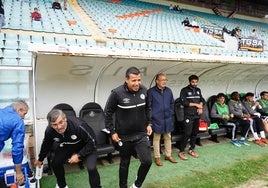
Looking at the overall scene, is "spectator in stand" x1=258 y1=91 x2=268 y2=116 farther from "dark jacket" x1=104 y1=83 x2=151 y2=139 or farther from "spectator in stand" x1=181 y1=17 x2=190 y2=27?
"spectator in stand" x1=181 y1=17 x2=190 y2=27

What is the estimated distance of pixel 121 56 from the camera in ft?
13.4

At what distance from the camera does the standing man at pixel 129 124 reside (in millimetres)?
3413

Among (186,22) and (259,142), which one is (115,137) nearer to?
(259,142)

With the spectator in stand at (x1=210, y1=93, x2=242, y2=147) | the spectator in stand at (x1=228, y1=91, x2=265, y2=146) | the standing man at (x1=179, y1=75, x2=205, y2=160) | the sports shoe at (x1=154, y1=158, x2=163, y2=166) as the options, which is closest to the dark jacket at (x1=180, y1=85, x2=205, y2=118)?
the standing man at (x1=179, y1=75, x2=205, y2=160)

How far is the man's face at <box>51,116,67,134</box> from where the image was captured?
2.97 meters

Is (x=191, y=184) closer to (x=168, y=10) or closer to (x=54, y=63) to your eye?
(x=54, y=63)

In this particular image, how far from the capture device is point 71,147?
3.45m

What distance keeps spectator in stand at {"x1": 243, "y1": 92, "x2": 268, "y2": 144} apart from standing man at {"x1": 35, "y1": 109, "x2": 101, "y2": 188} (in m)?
4.72

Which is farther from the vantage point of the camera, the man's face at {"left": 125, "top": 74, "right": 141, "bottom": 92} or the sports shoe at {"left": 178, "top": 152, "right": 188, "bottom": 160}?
the sports shoe at {"left": 178, "top": 152, "right": 188, "bottom": 160}

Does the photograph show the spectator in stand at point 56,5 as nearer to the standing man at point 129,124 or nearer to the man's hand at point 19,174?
the standing man at point 129,124

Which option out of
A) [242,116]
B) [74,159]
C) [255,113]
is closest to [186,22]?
[255,113]

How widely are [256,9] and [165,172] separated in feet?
62.0

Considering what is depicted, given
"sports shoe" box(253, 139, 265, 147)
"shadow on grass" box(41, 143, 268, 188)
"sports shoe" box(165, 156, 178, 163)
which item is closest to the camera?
"shadow on grass" box(41, 143, 268, 188)

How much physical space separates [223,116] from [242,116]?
585 mm
